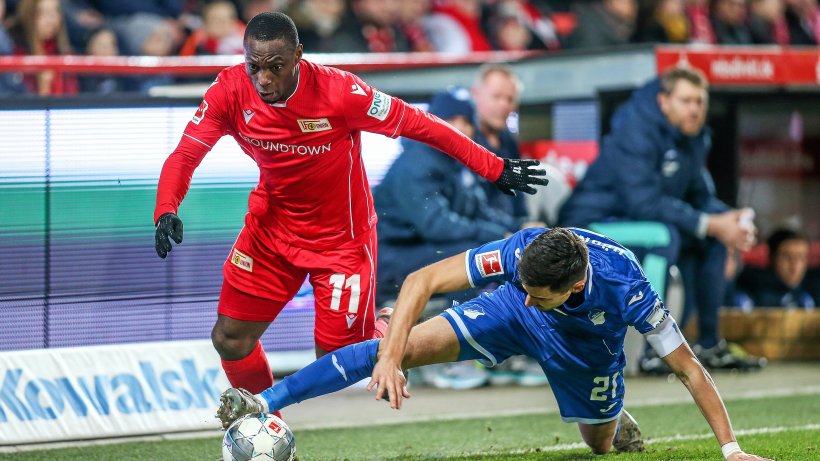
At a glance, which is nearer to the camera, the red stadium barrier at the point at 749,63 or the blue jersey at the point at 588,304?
the blue jersey at the point at 588,304

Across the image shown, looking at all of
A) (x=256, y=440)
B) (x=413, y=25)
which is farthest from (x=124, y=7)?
(x=256, y=440)

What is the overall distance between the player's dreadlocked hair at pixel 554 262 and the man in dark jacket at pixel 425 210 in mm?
3907

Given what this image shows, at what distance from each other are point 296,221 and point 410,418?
7.60 ft

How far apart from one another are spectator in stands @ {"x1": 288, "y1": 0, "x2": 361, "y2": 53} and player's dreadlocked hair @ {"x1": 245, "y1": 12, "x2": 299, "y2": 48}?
609 centimetres

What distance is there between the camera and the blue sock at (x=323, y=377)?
596 cm

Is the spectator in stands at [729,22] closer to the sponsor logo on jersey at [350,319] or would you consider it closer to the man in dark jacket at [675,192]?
the man in dark jacket at [675,192]

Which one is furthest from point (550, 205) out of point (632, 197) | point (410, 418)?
point (410, 418)

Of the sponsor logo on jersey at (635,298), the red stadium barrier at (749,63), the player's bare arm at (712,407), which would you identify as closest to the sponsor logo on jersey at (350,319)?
the sponsor logo on jersey at (635,298)

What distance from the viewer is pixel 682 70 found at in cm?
1014

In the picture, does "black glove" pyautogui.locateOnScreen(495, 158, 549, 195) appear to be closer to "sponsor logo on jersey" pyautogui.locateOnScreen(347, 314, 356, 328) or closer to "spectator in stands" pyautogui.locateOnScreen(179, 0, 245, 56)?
"sponsor logo on jersey" pyautogui.locateOnScreen(347, 314, 356, 328)

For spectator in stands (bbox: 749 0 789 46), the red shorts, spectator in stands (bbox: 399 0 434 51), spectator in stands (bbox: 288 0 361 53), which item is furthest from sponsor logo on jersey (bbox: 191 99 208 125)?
spectator in stands (bbox: 749 0 789 46)

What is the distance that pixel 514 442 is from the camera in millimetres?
7223

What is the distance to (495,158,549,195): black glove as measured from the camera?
6.29 meters

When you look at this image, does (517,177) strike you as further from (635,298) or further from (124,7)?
(124,7)
